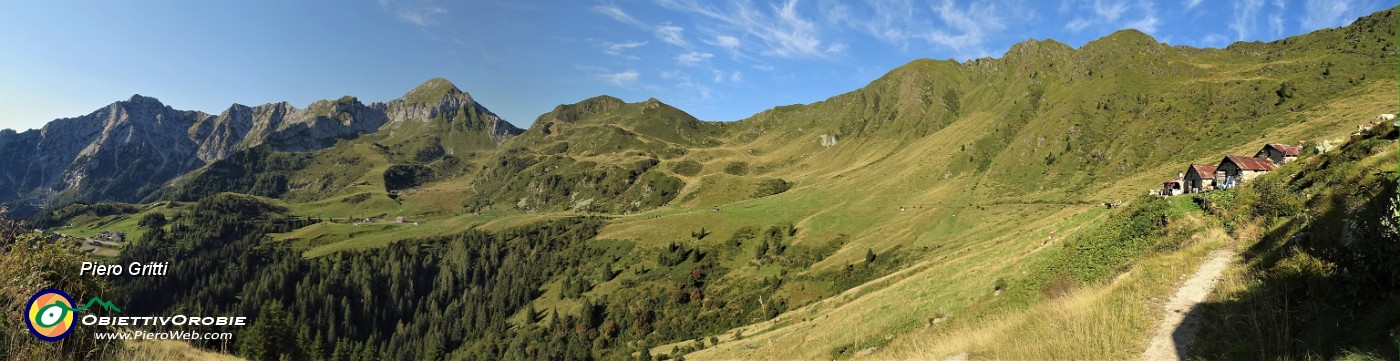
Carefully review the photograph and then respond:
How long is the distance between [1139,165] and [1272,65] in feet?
241

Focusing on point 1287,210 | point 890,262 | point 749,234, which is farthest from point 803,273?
point 1287,210

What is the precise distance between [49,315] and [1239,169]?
81.0 m

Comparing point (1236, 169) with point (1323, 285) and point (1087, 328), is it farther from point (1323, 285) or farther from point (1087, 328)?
point (1087, 328)

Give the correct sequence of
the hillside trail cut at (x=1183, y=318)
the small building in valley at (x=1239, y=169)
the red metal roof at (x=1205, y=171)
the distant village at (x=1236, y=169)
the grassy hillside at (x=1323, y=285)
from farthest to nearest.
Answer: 1. the red metal roof at (x=1205, y=171)
2. the distant village at (x=1236, y=169)
3. the small building in valley at (x=1239, y=169)
4. the hillside trail cut at (x=1183, y=318)
5. the grassy hillside at (x=1323, y=285)

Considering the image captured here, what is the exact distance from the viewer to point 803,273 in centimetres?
12475

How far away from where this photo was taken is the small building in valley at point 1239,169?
170 ft

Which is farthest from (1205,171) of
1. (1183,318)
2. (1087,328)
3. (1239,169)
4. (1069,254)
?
(1087,328)

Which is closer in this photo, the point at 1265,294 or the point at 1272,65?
the point at 1265,294

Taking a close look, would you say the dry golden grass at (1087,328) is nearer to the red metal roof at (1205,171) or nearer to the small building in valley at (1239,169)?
the small building in valley at (1239,169)

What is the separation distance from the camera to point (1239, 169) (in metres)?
53.1

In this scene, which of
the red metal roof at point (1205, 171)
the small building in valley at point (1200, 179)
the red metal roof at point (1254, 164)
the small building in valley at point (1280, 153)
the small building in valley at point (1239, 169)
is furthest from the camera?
the red metal roof at point (1205, 171)

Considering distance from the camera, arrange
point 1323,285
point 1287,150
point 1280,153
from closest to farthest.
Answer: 1. point 1323,285
2. point 1287,150
3. point 1280,153

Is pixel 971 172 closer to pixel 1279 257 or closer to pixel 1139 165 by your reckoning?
pixel 1139 165

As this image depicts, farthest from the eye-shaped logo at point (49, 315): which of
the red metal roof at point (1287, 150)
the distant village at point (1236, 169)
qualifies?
the red metal roof at point (1287, 150)
